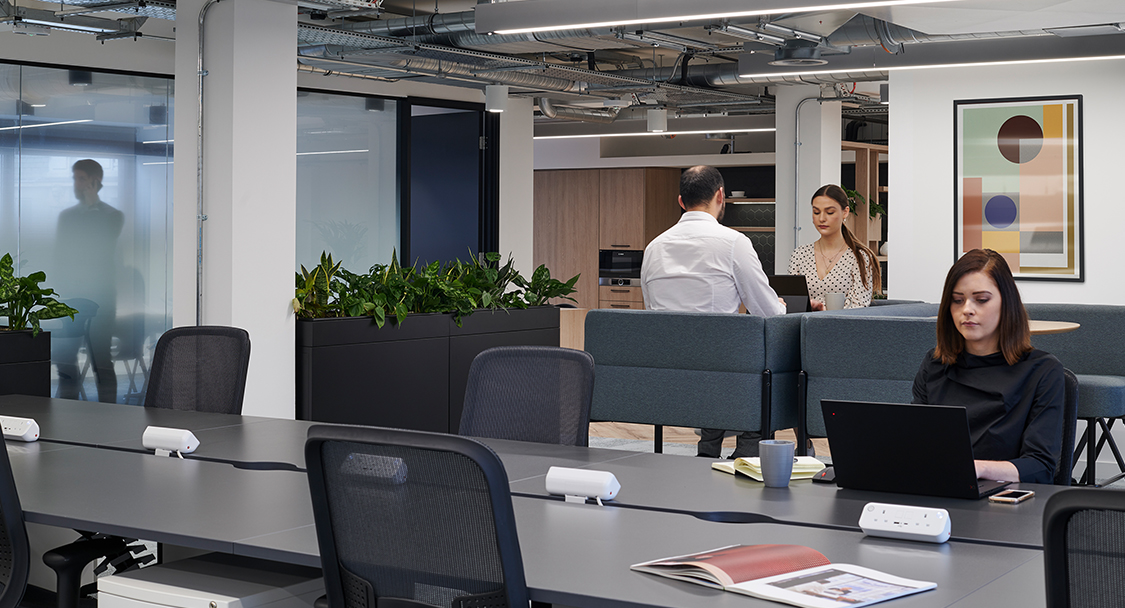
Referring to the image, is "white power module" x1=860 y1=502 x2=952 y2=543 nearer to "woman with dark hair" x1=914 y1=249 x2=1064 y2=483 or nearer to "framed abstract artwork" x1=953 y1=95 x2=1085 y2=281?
"woman with dark hair" x1=914 y1=249 x2=1064 y2=483

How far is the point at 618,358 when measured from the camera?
593 centimetres

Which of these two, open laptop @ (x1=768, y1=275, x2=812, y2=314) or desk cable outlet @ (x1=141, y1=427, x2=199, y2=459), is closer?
desk cable outlet @ (x1=141, y1=427, x2=199, y2=459)

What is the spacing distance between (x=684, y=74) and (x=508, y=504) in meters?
8.67

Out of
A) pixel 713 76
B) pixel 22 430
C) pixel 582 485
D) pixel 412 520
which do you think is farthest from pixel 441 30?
pixel 412 520

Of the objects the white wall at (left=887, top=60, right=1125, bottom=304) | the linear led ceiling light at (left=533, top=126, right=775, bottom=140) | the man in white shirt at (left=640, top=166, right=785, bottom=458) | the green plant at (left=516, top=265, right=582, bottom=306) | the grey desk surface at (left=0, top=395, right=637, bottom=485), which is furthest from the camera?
the linear led ceiling light at (left=533, top=126, right=775, bottom=140)

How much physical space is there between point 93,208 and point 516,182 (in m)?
4.40

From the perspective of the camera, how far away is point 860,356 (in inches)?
212

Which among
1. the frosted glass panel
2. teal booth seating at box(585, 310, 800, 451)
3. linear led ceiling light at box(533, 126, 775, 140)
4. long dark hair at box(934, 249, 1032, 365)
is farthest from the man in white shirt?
linear led ceiling light at box(533, 126, 775, 140)

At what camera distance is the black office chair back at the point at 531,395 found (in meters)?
3.62

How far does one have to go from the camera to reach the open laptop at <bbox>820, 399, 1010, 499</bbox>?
250 centimetres

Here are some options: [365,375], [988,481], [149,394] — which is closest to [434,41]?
[365,375]

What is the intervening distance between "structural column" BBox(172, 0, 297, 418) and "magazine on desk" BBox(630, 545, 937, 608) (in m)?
4.48

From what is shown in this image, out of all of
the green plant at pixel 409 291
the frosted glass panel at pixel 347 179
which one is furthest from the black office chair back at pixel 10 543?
the frosted glass panel at pixel 347 179

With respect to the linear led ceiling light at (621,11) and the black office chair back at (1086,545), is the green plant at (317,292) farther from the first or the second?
the black office chair back at (1086,545)
